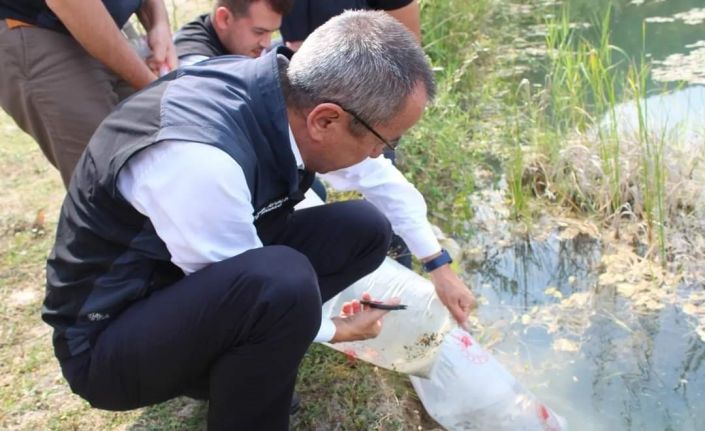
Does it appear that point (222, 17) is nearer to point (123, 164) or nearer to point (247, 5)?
point (247, 5)

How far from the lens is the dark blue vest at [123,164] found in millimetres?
1400

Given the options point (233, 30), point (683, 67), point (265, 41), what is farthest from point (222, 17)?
point (683, 67)

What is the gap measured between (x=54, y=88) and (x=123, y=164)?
90 cm

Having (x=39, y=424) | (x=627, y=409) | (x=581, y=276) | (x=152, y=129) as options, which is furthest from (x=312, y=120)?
(x=581, y=276)

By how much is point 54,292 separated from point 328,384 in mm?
863

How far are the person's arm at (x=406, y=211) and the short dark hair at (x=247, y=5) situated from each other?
701 mm

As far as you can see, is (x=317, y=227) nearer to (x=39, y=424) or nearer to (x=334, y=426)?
(x=334, y=426)

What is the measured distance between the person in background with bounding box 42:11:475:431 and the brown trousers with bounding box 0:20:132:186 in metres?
0.67

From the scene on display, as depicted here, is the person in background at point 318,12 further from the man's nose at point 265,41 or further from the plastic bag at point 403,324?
the plastic bag at point 403,324

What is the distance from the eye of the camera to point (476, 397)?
2.13m

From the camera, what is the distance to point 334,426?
1988 mm

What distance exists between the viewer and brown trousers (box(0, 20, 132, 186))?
81.4 inches

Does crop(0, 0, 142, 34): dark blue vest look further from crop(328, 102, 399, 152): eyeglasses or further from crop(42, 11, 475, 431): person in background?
crop(328, 102, 399, 152): eyeglasses

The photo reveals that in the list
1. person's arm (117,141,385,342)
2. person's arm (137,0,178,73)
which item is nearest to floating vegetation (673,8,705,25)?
person's arm (137,0,178,73)
